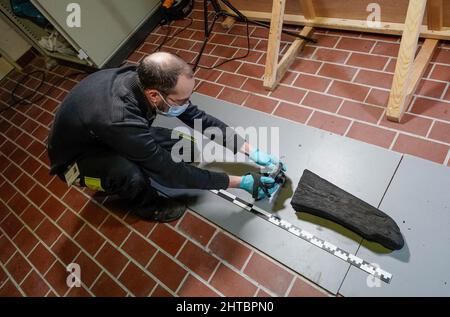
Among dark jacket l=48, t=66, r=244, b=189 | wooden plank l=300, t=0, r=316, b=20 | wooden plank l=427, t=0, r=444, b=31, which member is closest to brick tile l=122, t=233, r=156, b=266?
dark jacket l=48, t=66, r=244, b=189

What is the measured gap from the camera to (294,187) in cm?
172

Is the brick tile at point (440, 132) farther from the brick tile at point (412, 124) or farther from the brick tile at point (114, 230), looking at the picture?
the brick tile at point (114, 230)

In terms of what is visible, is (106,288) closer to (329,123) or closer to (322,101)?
(329,123)

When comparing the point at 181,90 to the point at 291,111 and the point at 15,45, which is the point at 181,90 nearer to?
the point at 291,111

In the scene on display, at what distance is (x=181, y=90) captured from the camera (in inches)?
51.9

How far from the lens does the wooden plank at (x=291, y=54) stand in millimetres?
2229

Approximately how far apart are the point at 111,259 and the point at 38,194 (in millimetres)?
988

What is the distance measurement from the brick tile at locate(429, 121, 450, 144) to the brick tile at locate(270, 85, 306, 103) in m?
0.78

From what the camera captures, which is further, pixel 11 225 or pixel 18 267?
pixel 11 225

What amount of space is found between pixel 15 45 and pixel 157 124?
2.74 m

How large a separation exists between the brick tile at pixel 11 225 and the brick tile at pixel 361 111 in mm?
2360

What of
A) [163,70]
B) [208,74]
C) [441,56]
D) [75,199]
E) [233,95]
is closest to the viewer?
[163,70]

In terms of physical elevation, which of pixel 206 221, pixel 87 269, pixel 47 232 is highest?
pixel 47 232

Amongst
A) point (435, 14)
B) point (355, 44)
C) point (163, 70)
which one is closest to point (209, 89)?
point (355, 44)
